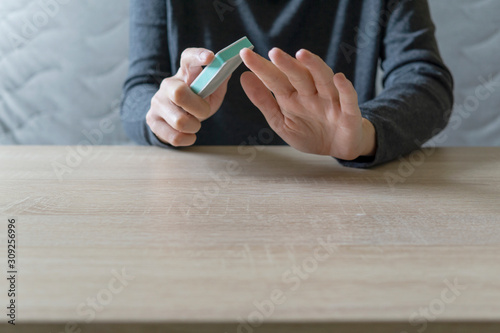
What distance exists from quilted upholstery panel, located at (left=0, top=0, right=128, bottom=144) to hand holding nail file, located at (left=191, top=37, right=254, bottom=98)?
0.65 m

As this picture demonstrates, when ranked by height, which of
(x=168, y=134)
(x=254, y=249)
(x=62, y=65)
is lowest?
(x=62, y=65)

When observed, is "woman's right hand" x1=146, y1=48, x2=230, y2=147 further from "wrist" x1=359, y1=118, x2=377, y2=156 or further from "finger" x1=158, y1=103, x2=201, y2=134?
"wrist" x1=359, y1=118, x2=377, y2=156

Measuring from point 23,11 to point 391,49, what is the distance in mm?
900

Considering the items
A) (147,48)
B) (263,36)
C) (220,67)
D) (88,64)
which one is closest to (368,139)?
(220,67)

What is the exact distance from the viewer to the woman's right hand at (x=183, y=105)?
1.75 feet

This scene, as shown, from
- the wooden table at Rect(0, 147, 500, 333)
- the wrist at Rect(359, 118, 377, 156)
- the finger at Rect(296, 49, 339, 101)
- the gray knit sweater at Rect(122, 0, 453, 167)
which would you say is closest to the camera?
the wooden table at Rect(0, 147, 500, 333)

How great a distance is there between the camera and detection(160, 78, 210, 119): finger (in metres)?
0.53

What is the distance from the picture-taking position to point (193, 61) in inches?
21.5

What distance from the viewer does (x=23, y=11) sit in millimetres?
1105

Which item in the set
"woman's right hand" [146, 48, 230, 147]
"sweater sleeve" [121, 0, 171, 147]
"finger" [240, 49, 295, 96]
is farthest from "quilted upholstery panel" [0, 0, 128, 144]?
"finger" [240, 49, 295, 96]

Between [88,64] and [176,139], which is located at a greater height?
[176,139]

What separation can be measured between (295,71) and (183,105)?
15cm

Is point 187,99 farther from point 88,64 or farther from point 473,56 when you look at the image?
point 473,56

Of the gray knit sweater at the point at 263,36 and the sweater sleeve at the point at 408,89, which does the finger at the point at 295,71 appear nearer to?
the sweater sleeve at the point at 408,89
